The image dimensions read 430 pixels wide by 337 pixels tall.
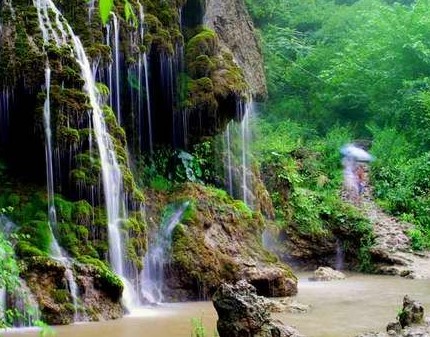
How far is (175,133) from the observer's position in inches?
663

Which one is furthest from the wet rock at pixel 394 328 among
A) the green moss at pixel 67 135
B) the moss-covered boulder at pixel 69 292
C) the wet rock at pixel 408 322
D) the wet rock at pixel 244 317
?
the green moss at pixel 67 135

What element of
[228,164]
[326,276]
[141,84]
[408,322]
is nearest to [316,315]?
[408,322]

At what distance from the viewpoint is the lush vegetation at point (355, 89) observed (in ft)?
80.6

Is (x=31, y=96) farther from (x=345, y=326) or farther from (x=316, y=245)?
(x=316, y=245)

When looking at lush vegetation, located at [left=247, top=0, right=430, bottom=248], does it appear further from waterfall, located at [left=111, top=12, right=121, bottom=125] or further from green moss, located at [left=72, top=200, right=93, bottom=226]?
green moss, located at [left=72, top=200, right=93, bottom=226]

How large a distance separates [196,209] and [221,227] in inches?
27.1

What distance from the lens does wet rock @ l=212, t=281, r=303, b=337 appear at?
7.36 metres

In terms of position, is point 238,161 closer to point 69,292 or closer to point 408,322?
point 69,292

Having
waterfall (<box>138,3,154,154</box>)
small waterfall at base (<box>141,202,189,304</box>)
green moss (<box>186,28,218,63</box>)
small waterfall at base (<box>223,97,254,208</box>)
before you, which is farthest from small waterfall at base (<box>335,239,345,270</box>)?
green moss (<box>186,28,218,63</box>)

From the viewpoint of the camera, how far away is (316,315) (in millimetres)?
10656

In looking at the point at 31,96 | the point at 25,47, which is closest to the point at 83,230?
the point at 31,96

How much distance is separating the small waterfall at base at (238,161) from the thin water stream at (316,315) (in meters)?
3.81

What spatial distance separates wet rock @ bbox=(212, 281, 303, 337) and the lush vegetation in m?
13.9

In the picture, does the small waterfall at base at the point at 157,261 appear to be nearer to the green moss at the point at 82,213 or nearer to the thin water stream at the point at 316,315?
the thin water stream at the point at 316,315
